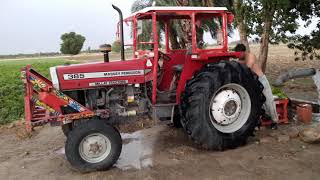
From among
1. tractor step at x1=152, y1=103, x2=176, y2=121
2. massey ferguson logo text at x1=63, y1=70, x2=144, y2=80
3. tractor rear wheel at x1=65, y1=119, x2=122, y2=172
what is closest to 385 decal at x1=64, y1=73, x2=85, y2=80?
massey ferguson logo text at x1=63, y1=70, x2=144, y2=80

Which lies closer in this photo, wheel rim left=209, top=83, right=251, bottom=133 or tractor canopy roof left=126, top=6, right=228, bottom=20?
tractor canopy roof left=126, top=6, right=228, bottom=20

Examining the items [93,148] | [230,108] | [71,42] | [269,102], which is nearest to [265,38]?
[269,102]

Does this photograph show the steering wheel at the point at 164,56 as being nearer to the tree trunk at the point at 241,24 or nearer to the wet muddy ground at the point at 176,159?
the wet muddy ground at the point at 176,159

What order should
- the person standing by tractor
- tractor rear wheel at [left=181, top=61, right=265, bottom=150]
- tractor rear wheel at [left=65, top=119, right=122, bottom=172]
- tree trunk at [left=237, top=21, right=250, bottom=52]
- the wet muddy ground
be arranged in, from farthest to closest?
tree trunk at [left=237, top=21, right=250, bottom=52] < the person standing by tractor < tractor rear wheel at [left=181, top=61, right=265, bottom=150] < tractor rear wheel at [left=65, top=119, right=122, bottom=172] < the wet muddy ground

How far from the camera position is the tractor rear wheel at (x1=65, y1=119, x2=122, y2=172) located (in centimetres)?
652

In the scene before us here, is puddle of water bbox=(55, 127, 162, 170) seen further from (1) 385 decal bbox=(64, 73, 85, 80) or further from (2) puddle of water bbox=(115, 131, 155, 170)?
(1) 385 decal bbox=(64, 73, 85, 80)

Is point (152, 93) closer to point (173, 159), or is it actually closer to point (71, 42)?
point (173, 159)

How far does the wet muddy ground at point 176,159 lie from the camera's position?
6.27 meters

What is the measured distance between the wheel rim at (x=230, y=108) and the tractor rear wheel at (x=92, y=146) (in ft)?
5.65

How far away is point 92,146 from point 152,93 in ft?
4.37

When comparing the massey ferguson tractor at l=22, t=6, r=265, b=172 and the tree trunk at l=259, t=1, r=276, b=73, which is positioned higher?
the tree trunk at l=259, t=1, r=276, b=73

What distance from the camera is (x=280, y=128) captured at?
8.51 m

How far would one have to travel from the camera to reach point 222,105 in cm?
746

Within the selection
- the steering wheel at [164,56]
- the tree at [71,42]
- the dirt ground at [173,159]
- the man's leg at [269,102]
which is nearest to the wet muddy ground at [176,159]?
the dirt ground at [173,159]
